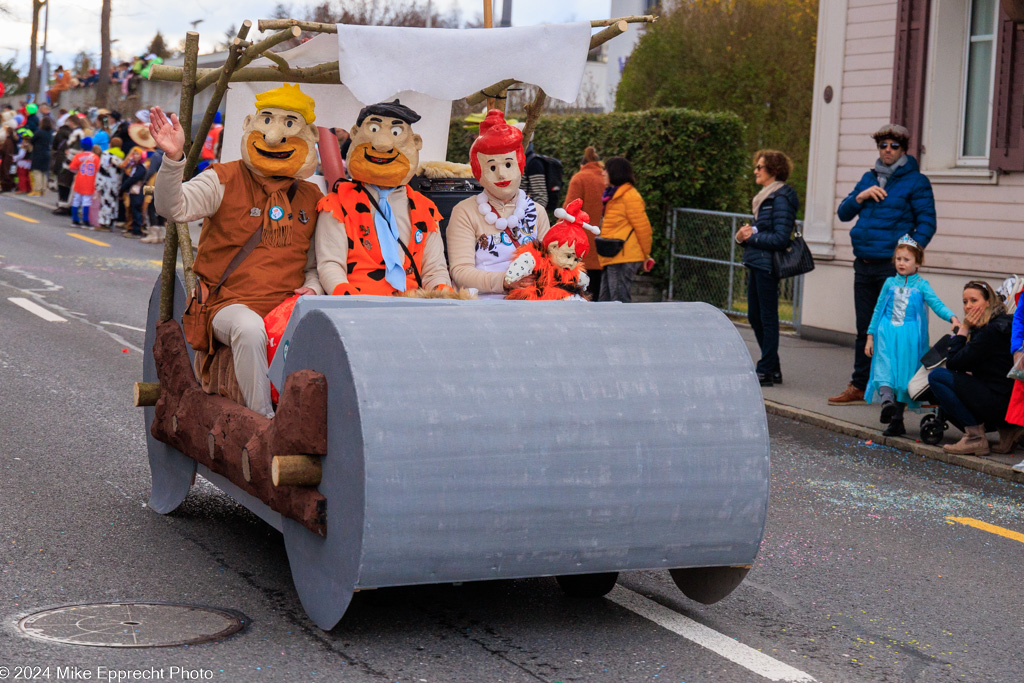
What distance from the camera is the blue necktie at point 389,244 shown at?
601 cm

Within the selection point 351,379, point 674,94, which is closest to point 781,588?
point 351,379

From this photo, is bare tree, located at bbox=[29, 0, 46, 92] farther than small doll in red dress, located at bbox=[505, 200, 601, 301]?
Yes

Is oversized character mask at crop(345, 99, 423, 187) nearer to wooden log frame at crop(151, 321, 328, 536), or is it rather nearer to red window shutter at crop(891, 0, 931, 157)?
wooden log frame at crop(151, 321, 328, 536)

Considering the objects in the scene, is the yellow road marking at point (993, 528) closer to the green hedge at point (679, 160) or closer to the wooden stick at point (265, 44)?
the wooden stick at point (265, 44)

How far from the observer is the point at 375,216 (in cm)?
603

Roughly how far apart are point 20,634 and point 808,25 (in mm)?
23642

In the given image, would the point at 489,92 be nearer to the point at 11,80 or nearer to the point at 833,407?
the point at 833,407

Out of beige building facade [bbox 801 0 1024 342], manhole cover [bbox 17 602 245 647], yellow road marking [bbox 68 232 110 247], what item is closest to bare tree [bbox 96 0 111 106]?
yellow road marking [bbox 68 232 110 247]

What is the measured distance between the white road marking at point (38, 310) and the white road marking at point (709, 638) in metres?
9.23

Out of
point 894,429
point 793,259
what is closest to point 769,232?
point 793,259

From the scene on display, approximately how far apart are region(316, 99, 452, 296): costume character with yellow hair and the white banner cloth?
537 millimetres

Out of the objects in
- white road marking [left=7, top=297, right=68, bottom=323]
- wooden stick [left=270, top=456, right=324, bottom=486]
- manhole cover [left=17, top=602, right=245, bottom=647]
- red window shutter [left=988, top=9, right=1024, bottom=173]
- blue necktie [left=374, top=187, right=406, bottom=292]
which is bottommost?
manhole cover [left=17, top=602, right=245, bottom=647]

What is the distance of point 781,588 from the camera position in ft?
18.3

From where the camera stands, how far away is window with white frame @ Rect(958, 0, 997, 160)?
13.4 metres
